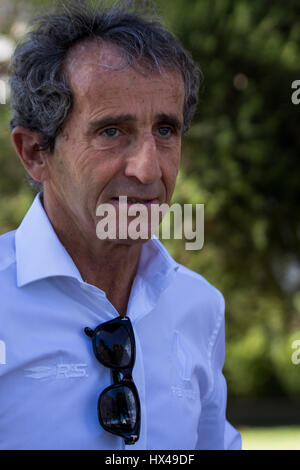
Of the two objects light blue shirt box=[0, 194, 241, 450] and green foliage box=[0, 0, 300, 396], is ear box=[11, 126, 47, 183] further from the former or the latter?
green foliage box=[0, 0, 300, 396]

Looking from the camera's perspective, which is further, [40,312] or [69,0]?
[69,0]

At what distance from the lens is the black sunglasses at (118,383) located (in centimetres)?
166

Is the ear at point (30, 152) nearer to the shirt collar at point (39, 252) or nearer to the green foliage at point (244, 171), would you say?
the shirt collar at point (39, 252)

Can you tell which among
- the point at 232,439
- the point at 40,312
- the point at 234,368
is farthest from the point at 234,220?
the point at 40,312

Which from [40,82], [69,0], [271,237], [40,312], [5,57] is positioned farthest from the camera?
[271,237]

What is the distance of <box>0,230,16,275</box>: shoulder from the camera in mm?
1747

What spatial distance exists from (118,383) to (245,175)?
6.17 m

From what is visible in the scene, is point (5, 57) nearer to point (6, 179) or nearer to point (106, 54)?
point (6, 179)

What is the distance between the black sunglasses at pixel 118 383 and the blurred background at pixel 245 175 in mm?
5440

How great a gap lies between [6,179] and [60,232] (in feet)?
21.1

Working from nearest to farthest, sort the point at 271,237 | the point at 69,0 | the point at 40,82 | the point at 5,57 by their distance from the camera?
the point at 40,82 → the point at 69,0 → the point at 5,57 → the point at 271,237

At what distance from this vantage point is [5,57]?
7.63 m

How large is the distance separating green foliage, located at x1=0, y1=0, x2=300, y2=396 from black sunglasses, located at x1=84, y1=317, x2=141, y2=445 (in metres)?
5.40

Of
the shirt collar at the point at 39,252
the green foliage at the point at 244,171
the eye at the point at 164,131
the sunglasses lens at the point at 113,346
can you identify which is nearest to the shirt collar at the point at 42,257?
the shirt collar at the point at 39,252
